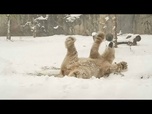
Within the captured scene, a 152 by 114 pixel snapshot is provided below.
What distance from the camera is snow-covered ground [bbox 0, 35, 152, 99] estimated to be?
11.4 ft

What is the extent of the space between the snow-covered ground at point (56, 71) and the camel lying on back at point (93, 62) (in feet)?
0.20

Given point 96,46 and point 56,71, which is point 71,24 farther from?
point 56,71

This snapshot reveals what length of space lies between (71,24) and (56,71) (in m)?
0.62

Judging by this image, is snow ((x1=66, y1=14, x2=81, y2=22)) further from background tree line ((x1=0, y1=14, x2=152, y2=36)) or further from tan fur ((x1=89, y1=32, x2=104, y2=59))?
tan fur ((x1=89, y1=32, x2=104, y2=59))

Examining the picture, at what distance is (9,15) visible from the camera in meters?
3.96

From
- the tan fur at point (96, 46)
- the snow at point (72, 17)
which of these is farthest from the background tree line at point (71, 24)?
the tan fur at point (96, 46)

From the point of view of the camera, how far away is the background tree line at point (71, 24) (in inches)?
154

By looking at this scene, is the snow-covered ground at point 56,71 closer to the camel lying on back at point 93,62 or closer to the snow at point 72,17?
the camel lying on back at point 93,62

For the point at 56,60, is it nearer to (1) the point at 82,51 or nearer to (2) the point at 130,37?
(1) the point at 82,51

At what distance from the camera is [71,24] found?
4.02 metres

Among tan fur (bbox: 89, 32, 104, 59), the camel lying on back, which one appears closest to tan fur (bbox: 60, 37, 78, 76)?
the camel lying on back
